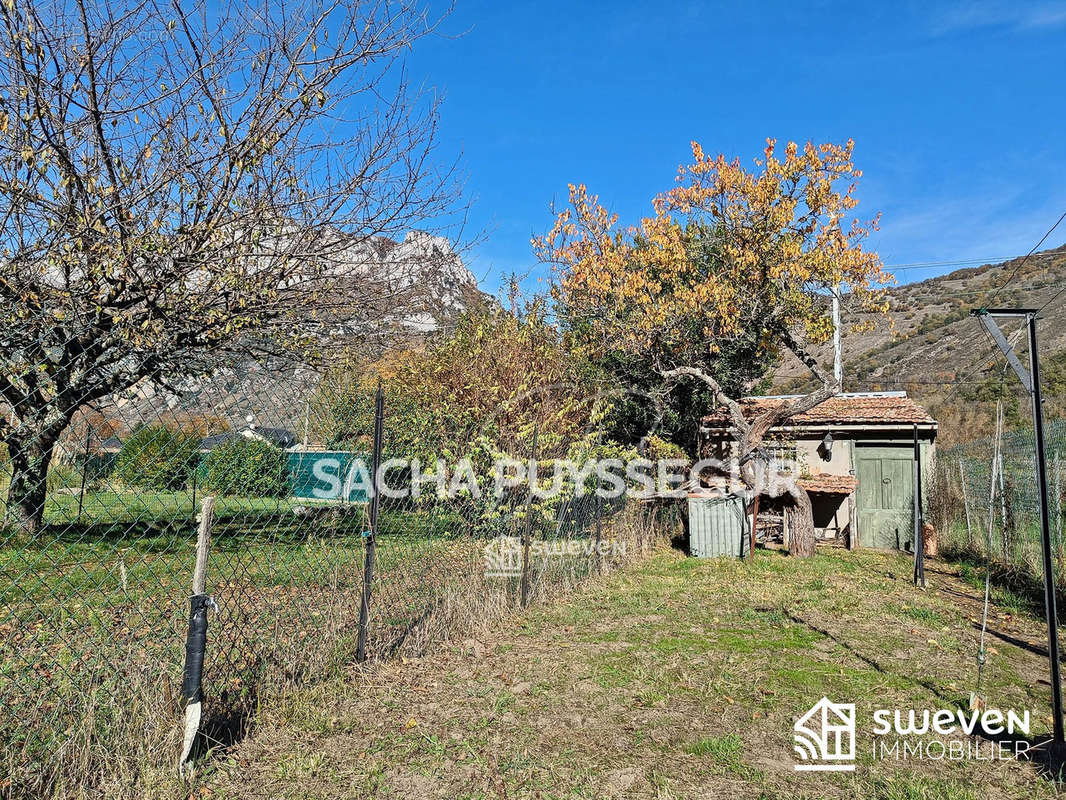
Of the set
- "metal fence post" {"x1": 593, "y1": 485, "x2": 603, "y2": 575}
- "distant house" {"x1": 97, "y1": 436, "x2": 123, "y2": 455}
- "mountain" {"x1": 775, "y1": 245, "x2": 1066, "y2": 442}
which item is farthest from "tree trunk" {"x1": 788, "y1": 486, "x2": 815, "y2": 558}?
"distant house" {"x1": 97, "y1": 436, "x2": 123, "y2": 455}

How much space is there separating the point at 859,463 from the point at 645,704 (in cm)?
1262

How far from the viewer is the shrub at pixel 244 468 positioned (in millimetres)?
4270

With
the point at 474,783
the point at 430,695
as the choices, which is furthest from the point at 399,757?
the point at 430,695

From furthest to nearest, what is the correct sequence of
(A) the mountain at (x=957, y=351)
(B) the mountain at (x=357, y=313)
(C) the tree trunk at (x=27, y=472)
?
(A) the mountain at (x=957, y=351), (B) the mountain at (x=357, y=313), (C) the tree trunk at (x=27, y=472)

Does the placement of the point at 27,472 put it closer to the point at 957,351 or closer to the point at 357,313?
the point at 357,313

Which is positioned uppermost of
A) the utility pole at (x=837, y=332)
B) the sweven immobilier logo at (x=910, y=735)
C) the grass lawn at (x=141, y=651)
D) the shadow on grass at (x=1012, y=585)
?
the utility pole at (x=837, y=332)

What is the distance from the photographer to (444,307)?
7.07 m

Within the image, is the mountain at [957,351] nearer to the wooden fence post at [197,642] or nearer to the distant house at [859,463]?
the distant house at [859,463]

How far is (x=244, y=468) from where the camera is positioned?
4512 mm

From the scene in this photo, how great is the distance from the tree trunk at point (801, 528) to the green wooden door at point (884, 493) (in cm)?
322

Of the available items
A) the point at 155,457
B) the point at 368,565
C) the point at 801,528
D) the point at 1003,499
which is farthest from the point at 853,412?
the point at 155,457

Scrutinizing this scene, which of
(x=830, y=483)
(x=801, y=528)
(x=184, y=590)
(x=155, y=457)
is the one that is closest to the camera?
(x=155, y=457)

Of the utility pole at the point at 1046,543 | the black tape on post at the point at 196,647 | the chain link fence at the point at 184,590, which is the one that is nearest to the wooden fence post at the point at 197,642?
the black tape on post at the point at 196,647

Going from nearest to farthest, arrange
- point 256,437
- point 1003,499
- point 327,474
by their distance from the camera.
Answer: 1. point 256,437
2. point 327,474
3. point 1003,499
